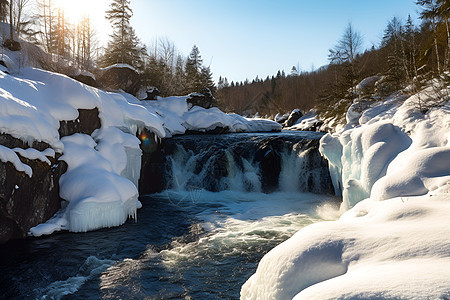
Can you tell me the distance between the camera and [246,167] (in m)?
12.2

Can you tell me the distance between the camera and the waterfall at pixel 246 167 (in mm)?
11547

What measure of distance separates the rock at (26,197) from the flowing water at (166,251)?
17.8 inches

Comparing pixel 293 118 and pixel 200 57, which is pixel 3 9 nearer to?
pixel 200 57

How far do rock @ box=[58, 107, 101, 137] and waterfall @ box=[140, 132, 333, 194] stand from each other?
139 inches

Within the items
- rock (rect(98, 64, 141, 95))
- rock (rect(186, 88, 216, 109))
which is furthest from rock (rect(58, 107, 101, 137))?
rock (rect(186, 88, 216, 109))

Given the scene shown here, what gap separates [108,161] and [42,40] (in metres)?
24.6

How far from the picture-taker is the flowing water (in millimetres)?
4488

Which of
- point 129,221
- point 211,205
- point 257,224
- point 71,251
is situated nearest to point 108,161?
point 129,221

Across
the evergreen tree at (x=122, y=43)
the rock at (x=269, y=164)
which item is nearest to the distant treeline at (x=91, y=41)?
the evergreen tree at (x=122, y=43)

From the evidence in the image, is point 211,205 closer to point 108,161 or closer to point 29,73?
point 108,161

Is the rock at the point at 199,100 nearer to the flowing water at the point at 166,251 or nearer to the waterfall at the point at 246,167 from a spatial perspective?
the waterfall at the point at 246,167

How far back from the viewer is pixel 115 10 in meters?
26.8

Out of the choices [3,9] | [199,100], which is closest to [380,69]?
[199,100]

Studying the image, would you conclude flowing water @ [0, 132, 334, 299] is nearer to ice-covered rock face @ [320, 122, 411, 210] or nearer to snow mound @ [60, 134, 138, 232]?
snow mound @ [60, 134, 138, 232]
